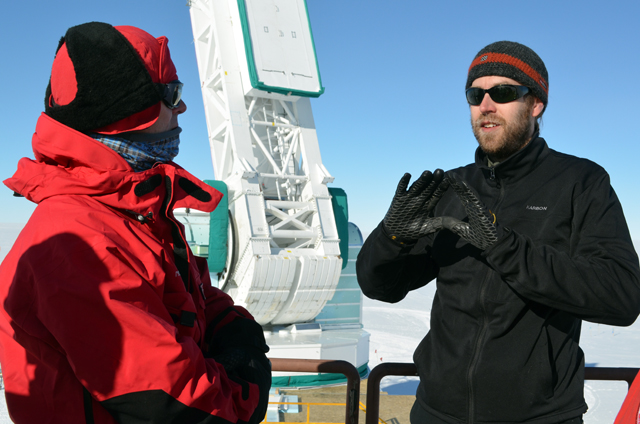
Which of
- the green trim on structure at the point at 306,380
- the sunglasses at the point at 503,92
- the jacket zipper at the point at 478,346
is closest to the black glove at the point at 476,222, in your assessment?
the jacket zipper at the point at 478,346

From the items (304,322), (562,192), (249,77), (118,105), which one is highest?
(249,77)

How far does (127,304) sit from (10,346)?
337 mm

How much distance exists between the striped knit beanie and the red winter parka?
5.25ft

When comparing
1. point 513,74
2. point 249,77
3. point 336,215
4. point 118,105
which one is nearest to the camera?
point 118,105

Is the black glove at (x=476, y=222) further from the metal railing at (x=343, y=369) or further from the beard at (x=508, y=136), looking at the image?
the metal railing at (x=343, y=369)

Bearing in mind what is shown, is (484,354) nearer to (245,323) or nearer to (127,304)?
(245,323)

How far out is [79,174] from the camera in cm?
144

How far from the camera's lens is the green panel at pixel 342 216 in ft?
29.9

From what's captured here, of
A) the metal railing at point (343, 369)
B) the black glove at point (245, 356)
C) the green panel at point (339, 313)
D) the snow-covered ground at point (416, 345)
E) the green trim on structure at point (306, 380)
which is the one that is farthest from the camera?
the snow-covered ground at point (416, 345)

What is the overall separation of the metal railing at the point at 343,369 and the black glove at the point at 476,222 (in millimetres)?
1130

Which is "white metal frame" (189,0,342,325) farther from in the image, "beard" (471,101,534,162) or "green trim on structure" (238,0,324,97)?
"beard" (471,101,534,162)

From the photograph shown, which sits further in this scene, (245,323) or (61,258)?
(245,323)

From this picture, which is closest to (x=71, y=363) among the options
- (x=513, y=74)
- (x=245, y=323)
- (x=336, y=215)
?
(x=245, y=323)

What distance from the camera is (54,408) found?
4.16 ft
